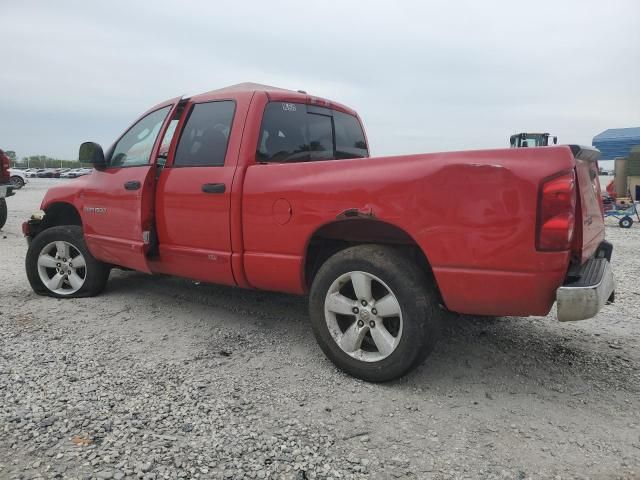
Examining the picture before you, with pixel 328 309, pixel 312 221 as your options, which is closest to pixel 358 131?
pixel 312 221

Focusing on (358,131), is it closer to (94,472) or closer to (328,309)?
(328,309)

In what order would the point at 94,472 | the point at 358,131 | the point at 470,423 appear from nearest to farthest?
1. the point at 94,472
2. the point at 470,423
3. the point at 358,131

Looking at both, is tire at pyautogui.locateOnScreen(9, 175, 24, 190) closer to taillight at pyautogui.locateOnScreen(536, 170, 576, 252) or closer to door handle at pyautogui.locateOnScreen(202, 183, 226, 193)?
door handle at pyautogui.locateOnScreen(202, 183, 226, 193)

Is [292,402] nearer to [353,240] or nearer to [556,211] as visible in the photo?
[353,240]

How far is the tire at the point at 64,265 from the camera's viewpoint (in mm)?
4707

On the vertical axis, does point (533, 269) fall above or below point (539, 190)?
below

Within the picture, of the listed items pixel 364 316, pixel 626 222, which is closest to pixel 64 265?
pixel 364 316

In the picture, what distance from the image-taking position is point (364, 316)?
2936mm

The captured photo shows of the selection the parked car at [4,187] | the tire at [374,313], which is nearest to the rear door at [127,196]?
the tire at [374,313]

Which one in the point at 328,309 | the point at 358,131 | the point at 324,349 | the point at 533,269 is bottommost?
the point at 324,349

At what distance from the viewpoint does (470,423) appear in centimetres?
251

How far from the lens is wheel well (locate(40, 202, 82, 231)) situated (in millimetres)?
5004

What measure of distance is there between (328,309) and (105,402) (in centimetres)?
142

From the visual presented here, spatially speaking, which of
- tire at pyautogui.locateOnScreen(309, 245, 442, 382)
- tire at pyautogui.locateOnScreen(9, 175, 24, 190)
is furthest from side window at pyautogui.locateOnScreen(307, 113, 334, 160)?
tire at pyautogui.locateOnScreen(9, 175, 24, 190)
